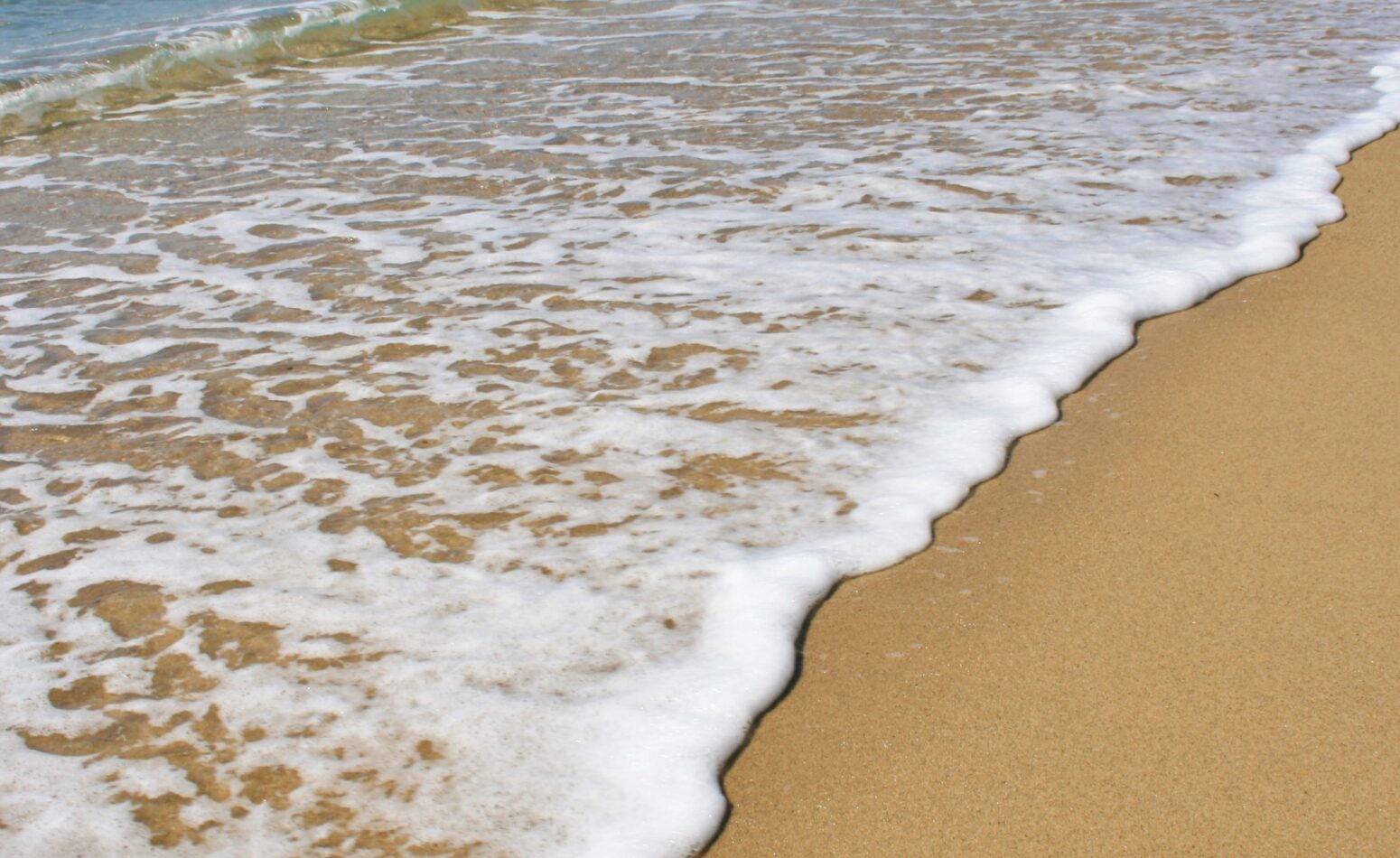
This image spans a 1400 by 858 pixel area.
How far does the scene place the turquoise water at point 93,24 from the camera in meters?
9.40

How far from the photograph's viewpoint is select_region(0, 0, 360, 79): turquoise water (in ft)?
30.8

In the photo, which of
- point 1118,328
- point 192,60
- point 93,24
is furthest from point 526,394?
point 93,24

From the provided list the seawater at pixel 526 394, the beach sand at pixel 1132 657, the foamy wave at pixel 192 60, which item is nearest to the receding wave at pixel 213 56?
the foamy wave at pixel 192 60

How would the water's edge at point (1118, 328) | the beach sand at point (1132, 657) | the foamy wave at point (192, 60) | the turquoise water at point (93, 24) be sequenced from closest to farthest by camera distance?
the beach sand at point (1132, 657), the water's edge at point (1118, 328), the foamy wave at point (192, 60), the turquoise water at point (93, 24)

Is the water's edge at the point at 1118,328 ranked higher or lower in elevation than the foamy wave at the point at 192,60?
lower

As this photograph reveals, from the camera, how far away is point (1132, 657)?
2316mm

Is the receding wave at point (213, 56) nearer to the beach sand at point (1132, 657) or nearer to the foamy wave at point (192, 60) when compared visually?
the foamy wave at point (192, 60)

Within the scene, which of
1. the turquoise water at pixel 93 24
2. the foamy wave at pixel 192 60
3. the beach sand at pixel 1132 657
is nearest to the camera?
the beach sand at pixel 1132 657

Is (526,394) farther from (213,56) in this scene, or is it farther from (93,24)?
(93,24)

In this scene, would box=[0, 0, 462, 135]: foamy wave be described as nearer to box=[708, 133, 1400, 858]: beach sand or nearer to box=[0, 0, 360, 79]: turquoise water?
box=[0, 0, 360, 79]: turquoise water

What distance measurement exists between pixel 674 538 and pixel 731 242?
2148 mm

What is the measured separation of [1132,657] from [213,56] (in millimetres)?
8955

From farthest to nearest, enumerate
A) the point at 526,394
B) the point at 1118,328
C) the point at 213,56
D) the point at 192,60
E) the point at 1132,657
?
the point at 213,56 < the point at 192,60 < the point at 1118,328 < the point at 526,394 < the point at 1132,657

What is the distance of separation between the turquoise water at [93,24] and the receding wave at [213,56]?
225 mm
